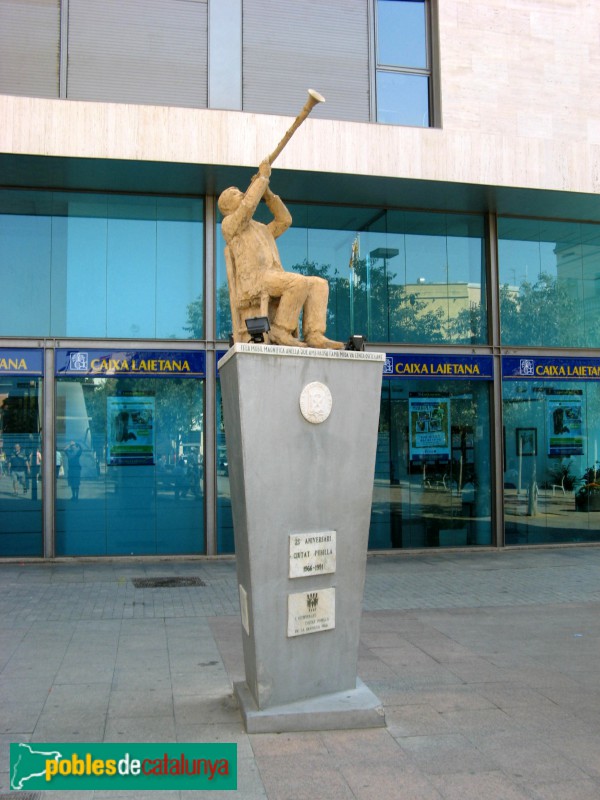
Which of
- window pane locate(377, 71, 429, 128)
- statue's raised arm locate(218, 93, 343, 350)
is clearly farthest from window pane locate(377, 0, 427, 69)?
statue's raised arm locate(218, 93, 343, 350)

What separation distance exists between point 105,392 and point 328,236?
15.2 feet

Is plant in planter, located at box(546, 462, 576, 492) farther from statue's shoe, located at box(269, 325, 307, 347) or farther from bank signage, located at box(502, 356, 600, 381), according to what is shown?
statue's shoe, located at box(269, 325, 307, 347)

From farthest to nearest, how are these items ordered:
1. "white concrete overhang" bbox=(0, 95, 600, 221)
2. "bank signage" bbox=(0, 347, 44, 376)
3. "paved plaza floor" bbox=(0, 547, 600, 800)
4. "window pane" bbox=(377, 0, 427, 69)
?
"window pane" bbox=(377, 0, 427, 69)
"bank signage" bbox=(0, 347, 44, 376)
"white concrete overhang" bbox=(0, 95, 600, 221)
"paved plaza floor" bbox=(0, 547, 600, 800)

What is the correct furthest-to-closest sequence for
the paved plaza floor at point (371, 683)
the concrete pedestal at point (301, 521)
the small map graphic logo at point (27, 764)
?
the concrete pedestal at point (301, 521) → the paved plaza floor at point (371, 683) → the small map graphic logo at point (27, 764)

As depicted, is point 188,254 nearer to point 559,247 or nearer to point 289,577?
point 559,247

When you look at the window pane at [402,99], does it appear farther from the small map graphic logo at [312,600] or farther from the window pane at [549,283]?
the small map graphic logo at [312,600]

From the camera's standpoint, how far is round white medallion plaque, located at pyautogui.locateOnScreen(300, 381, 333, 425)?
5633mm

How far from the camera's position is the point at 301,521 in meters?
5.67

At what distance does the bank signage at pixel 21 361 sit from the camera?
1257 cm

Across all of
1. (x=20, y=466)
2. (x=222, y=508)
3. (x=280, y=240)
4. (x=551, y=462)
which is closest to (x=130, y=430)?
(x=20, y=466)

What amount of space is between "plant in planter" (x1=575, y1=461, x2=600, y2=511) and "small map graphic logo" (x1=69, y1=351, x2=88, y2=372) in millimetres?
9176

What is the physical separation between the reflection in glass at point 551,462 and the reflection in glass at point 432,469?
50cm

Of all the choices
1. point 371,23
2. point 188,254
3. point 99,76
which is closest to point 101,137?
point 99,76

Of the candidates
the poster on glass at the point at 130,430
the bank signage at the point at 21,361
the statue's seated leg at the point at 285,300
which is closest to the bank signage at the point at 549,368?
the poster on glass at the point at 130,430
